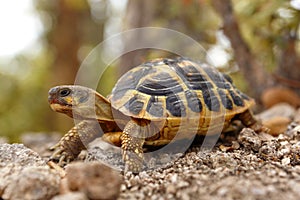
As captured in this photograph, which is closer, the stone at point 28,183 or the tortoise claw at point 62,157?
the stone at point 28,183

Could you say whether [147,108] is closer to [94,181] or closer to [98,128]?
[98,128]

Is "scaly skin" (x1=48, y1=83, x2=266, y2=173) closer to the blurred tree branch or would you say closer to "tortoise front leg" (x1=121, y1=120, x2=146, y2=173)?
"tortoise front leg" (x1=121, y1=120, x2=146, y2=173)

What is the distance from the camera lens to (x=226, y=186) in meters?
1.16

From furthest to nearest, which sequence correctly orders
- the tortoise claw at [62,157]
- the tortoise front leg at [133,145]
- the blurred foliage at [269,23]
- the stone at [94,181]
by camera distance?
the blurred foliage at [269,23] → the tortoise claw at [62,157] → the tortoise front leg at [133,145] → the stone at [94,181]

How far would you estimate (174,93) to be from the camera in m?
1.85

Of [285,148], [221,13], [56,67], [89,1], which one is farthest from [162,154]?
[89,1]

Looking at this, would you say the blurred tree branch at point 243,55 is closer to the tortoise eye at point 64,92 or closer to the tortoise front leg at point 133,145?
the tortoise front leg at point 133,145

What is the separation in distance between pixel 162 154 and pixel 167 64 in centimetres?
52

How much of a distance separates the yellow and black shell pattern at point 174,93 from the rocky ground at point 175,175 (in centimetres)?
22

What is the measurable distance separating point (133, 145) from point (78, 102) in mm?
345

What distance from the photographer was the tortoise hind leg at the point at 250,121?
7.32ft

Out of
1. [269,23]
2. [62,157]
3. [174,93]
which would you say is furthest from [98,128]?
[269,23]

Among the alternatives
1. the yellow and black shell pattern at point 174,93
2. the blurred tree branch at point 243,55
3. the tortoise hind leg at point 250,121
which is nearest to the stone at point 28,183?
the yellow and black shell pattern at point 174,93

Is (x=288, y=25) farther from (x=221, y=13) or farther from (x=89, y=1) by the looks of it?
(x=89, y=1)
